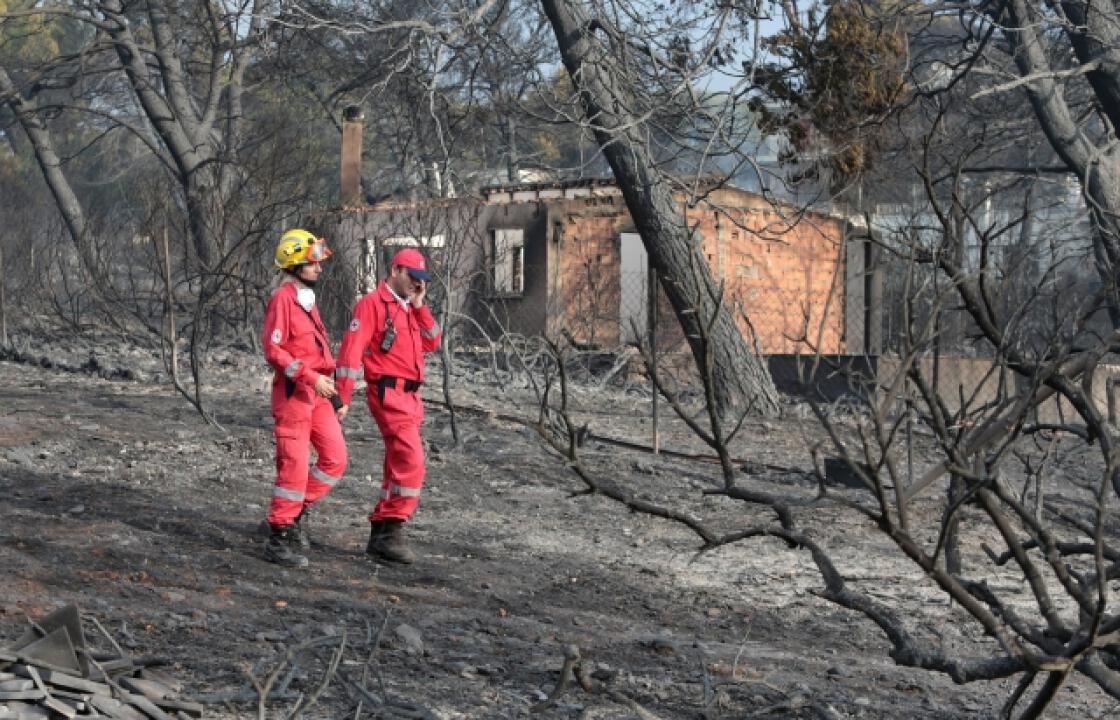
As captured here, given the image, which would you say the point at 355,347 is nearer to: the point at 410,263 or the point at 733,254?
the point at 410,263

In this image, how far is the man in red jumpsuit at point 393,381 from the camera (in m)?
7.59

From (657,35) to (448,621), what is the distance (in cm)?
776

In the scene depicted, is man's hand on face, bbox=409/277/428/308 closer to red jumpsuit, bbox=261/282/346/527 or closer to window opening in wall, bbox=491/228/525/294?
red jumpsuit, bbox=261/282/346/527

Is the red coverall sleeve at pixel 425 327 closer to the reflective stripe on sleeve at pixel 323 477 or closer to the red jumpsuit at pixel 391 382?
the red jumpsuit at pixel 391 382

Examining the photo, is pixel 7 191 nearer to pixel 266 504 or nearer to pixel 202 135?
pixel 202 135

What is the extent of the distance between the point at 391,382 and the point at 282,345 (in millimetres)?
594

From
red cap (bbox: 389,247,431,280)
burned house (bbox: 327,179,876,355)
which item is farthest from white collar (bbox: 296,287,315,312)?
burned house (bbox: 327,179,876,355)

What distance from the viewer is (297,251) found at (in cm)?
748

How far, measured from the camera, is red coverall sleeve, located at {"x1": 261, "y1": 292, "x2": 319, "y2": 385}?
730 cm

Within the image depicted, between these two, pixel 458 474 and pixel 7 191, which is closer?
pixel 458 474

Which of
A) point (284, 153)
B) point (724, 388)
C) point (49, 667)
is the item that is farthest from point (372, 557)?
point (284, 153)

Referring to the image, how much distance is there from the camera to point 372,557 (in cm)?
769

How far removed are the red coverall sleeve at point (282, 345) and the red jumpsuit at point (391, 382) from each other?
27cm

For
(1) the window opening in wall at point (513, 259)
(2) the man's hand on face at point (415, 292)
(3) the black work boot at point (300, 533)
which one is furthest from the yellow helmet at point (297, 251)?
(1) the window opening in wall at point (513, 259)
